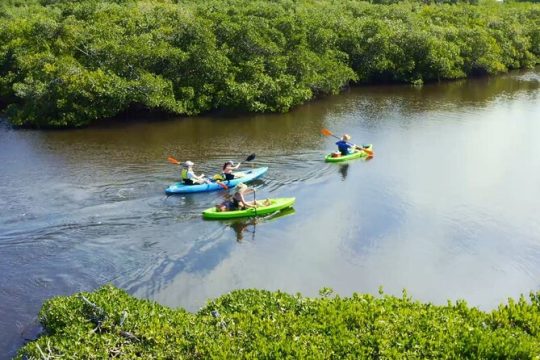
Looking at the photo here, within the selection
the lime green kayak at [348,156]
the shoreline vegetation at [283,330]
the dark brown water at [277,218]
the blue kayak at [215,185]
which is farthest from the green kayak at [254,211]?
the shoreline vegetation at [283,330]

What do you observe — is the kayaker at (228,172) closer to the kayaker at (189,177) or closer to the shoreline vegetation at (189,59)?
the kayaker at (189,177)

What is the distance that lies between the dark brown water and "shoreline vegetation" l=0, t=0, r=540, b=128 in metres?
1.90

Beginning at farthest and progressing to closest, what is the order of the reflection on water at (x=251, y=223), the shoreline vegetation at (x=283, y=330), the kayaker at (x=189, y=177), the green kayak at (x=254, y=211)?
the kayaker at (x=189, y=177) → the green kayak at (x=254, y=211) → the reflection on water at (x=251, y=223) → the shoreline vegetation at (x=283, y=330)

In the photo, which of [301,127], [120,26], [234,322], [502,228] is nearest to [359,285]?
[234,322]

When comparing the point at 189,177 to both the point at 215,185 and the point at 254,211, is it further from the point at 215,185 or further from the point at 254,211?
the point at 254,211

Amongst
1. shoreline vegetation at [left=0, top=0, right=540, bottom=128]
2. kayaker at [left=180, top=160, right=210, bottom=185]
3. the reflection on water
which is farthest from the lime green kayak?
shoreline vegetation at [left=0, top=0, right=540, bottom=128]

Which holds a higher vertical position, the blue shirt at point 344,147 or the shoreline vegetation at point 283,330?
the blue shirt at point 344,147

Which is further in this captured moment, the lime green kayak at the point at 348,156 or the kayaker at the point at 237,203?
the lime green kayak at the point at 348,156

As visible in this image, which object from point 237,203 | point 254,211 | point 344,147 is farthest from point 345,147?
point 237,203

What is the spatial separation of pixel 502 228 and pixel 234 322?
1133 cm

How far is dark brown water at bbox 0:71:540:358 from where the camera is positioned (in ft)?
51.3

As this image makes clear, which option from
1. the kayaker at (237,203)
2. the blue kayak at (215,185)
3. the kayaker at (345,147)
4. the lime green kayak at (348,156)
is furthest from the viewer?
the kayaker at (345,147)

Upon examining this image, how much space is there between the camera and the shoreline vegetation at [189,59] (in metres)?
30.7

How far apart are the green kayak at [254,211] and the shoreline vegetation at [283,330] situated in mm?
7036
